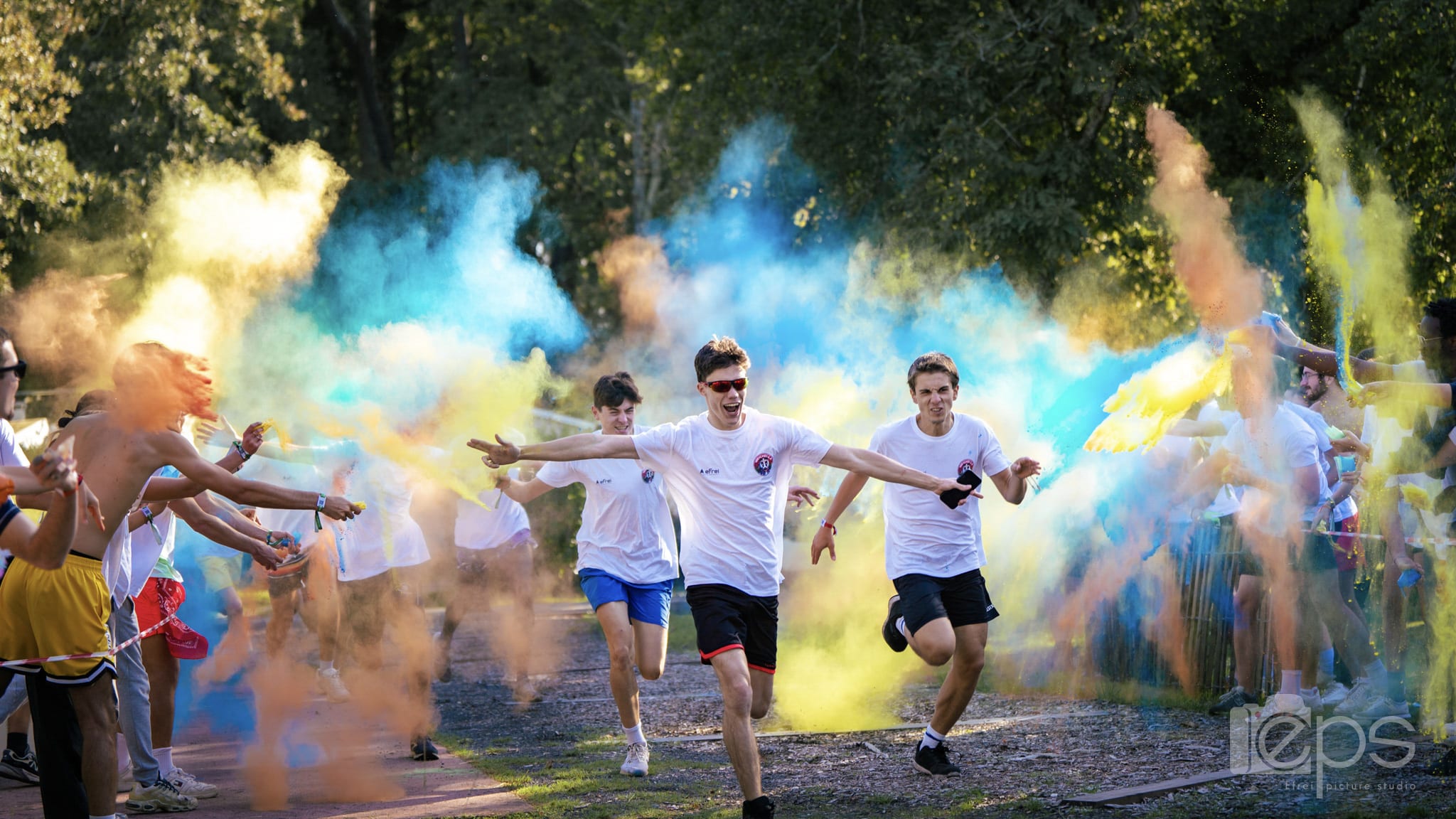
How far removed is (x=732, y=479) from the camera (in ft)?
20.6

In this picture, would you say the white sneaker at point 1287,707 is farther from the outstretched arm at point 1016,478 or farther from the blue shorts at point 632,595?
the blue shorts at point 632,595

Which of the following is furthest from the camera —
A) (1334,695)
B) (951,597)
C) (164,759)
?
(1334,695)

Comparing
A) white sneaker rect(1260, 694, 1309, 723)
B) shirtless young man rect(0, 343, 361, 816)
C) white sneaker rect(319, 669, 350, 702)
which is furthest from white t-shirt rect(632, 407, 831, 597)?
white sneaker rect(319, 669, 350, 702)

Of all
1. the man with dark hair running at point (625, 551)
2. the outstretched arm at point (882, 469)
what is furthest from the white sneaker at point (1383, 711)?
the man with dark hair running at point (625, 551)

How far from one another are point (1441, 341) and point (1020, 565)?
13.3 feet

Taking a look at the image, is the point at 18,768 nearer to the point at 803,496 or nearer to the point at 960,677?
the point at 803,496

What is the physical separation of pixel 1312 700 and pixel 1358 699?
0.78 feet

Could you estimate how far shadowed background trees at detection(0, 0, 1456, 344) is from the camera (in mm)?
15195

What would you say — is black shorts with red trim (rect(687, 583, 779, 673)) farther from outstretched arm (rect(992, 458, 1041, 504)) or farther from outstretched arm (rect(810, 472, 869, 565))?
outstretched arm (rect(992, 458, 1041, 504))

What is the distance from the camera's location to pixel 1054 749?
7250 mm

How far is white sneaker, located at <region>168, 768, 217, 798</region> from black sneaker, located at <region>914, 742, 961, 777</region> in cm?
352

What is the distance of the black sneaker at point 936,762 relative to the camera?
22.2ft

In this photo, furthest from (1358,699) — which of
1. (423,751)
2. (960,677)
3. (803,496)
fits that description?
(423,751)

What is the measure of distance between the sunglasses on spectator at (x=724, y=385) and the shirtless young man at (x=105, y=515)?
79.4 inches
